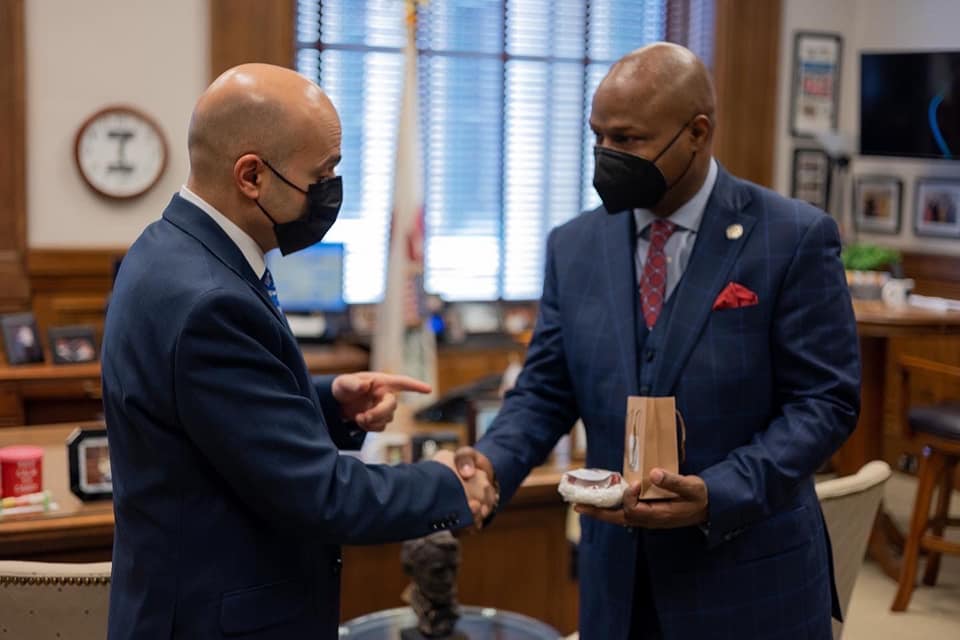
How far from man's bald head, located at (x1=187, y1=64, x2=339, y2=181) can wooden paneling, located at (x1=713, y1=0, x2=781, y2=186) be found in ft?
18.8

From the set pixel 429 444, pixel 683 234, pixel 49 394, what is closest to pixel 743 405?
pixel 683 234

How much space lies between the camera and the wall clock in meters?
5.71

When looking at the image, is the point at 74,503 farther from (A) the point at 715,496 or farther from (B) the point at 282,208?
(A) the point at 715,496

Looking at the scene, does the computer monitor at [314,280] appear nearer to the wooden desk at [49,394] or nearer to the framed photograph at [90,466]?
the wooden desk at [49,394]

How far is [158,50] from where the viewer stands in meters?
5.83

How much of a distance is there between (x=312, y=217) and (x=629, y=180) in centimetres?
61

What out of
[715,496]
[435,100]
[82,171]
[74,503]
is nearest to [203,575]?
[715,496]

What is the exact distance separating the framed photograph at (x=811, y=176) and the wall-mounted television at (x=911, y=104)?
578 millimetres

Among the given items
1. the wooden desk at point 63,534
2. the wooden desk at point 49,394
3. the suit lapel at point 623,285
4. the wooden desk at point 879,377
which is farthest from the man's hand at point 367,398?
the wooden desk at point 879,377

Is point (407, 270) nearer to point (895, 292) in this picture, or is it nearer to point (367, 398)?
point (895, 292)

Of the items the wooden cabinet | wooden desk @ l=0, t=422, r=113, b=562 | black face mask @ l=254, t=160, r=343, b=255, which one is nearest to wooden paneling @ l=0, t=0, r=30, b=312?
the wooden cabinet

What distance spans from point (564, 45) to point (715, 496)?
17.3ft

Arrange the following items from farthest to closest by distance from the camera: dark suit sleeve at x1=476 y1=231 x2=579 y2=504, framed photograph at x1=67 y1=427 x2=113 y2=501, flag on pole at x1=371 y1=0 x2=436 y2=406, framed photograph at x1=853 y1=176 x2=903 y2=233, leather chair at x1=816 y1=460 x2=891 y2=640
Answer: framed photograph at x1=853 y1=176 x2=903 y2=233, flag on pole at x1=371 y1=0 x2=436 y2=406, framed photograph at x1=67 y1=427 x2=113 y2=501, leather chair at x1=816 y1=460 x2=891 y2=640, dark suit sleeve at x1=476 y1=231 x2=579 y2=504

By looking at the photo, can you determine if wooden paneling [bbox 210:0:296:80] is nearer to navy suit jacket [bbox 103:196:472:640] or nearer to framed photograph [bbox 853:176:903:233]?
framed photograph [bbox 853:176:903:233]
